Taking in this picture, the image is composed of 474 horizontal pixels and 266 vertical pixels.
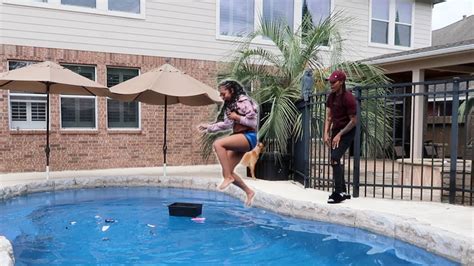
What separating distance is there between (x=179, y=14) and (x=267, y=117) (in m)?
4.84

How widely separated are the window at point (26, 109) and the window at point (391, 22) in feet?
36.0

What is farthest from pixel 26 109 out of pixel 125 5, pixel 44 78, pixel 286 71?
pixel 286 71

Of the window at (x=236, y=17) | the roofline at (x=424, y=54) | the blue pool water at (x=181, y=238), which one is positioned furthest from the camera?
the window at (x=236, y=17)

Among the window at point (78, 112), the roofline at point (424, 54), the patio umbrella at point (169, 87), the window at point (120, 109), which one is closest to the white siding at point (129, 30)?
the window at point (120, 109)

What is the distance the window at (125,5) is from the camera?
36.0 feet

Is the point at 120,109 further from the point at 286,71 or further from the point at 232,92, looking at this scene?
the point at 232,92

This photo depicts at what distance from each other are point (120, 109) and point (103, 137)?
35.6 inches

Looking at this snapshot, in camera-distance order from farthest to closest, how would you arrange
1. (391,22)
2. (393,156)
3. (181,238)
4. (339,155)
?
1. (391,22)
2. (393,156)
3. (339,155)
4. (181,238)

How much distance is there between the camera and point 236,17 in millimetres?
12680

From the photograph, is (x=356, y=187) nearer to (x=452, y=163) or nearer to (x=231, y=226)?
(x=452, y=163)

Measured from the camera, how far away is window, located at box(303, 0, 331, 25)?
13625mm

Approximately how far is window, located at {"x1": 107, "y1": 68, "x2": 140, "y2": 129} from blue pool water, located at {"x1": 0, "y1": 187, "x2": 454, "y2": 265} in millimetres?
4248

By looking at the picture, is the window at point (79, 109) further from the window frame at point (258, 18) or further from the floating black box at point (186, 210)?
the floating black box at point (186, 210)

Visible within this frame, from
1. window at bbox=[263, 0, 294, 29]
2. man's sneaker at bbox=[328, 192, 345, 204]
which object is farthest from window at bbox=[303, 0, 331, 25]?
man's sneaker at bbox=[328, 192, 345, 204]
